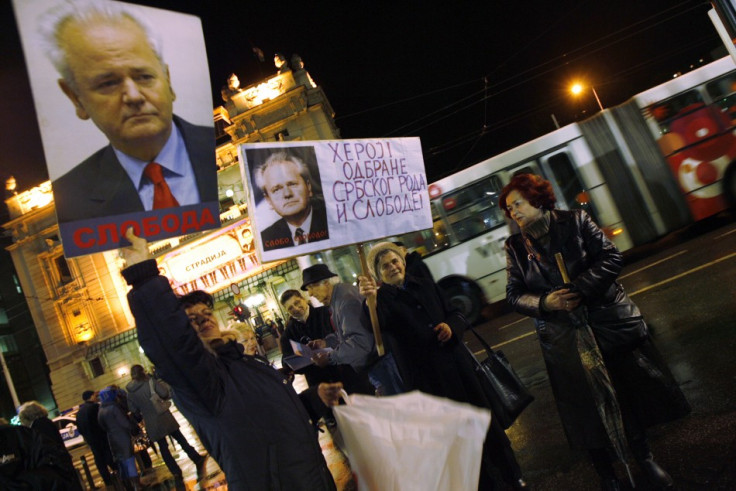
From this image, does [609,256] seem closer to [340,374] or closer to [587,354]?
[587,354]

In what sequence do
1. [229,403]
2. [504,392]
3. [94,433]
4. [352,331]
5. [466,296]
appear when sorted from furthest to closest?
[466,296] → [94,433] → [352,331] → [504,392] → [229,403]

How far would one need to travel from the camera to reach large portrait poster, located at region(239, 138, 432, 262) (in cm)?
398

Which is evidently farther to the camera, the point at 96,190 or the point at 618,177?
the point at 618,177

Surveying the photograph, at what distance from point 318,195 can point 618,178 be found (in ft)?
33.1

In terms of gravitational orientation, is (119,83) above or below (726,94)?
above

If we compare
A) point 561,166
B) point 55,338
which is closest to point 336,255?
Result: point 561,166

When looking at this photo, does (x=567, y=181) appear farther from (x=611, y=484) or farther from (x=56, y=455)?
(x=56, y=455)

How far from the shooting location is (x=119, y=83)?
269cm

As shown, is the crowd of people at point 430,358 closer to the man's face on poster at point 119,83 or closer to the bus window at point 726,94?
the man's face on poster at point 119,83

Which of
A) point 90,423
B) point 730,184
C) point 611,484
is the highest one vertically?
point 90,423

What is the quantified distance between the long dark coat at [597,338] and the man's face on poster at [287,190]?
199 centimetres

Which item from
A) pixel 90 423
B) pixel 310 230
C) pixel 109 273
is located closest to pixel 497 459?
pixel 310 230

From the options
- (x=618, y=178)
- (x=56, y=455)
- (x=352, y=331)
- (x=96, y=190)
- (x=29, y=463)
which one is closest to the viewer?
(x=96, y=190)

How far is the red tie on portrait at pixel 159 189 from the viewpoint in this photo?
288 cm
